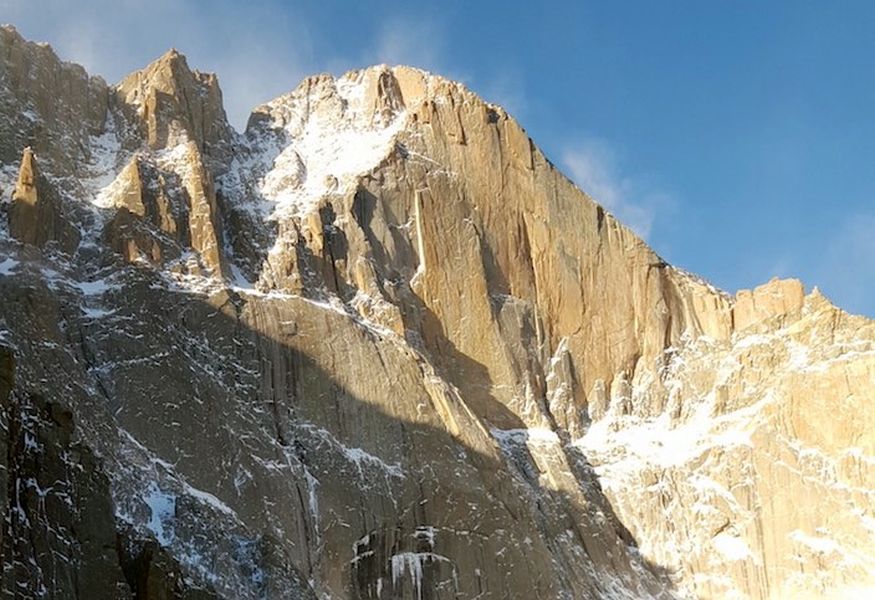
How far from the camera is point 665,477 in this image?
367 feet

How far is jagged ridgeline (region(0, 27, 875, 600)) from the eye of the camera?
91.4 meters

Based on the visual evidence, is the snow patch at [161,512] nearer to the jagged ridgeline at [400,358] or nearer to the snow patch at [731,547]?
the jagged ridgeline at [400,358]

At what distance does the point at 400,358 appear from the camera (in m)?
103

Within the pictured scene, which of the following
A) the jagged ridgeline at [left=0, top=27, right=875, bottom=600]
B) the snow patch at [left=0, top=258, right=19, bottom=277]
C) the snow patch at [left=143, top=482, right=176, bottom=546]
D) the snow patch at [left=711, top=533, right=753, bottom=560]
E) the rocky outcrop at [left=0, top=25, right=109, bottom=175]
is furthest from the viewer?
the snow patch at [left=711, top=533, right=753, bottom=560]

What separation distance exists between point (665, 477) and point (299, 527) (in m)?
32.2

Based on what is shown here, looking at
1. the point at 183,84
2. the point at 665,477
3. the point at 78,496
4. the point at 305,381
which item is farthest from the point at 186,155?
the point at 78,496

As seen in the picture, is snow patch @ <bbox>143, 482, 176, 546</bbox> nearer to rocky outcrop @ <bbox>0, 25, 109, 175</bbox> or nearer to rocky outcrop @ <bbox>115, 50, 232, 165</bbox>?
rocky outcrop @ <bbox>0, 25, 109, 175</bbox>

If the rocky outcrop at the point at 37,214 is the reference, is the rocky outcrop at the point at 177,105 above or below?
above

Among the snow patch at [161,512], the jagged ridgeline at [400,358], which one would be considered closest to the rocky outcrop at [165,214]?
the jagged ridgeline at [400,358]

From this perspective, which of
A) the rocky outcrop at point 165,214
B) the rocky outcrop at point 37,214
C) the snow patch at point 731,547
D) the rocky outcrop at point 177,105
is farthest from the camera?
the rocky outcrop at point 177,105

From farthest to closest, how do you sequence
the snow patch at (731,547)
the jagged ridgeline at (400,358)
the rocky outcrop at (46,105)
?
the snow patch at (731,547), the rocky outcrop at (46,105), the jagged ridgeline at (400,358)

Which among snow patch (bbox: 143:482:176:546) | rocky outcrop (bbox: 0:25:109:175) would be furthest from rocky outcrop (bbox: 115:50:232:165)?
snow patch (bbox: 143:482:176:546)

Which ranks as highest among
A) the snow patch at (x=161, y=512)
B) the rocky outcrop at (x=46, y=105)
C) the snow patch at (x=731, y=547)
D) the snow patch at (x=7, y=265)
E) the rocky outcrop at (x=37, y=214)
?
the rocky outcrop at (x=46, y=105)

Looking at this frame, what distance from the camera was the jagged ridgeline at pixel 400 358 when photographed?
91.4 m
